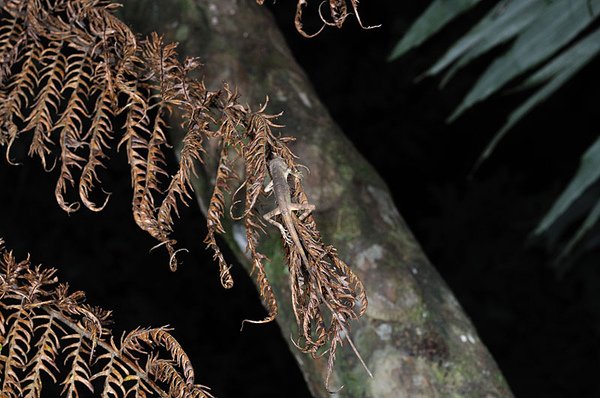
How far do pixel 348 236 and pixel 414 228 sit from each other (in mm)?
2080

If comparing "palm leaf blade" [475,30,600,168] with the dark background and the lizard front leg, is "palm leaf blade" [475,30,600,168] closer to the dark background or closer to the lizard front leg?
the lizard front leg

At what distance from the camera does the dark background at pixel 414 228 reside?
101 inches

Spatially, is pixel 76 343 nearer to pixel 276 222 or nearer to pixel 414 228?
pixel 276 222

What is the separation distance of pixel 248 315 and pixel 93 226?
0.58 meters

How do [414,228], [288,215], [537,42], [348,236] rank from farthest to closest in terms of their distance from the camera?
[414,228] < [537,42] < [348,236] < [288,215]

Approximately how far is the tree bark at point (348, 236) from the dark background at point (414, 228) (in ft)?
4.79

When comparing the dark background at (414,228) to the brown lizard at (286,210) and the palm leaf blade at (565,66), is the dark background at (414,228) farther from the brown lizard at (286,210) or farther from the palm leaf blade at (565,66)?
the brown lizard at (286,210)

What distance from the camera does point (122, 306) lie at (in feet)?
8.21

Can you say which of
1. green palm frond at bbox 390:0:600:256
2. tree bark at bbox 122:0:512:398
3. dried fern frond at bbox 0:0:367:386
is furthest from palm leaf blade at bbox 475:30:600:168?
dried fern frond at bbox 0:0:367:386

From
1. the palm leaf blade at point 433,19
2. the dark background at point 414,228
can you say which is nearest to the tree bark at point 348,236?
the palm leaf blade at point 433,19

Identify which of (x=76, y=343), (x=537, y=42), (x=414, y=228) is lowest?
(x=414, y=228)

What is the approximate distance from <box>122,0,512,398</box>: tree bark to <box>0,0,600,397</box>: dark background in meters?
1.46

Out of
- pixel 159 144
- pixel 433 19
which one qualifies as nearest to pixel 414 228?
pixel 433 19

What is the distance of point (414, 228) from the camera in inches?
116
